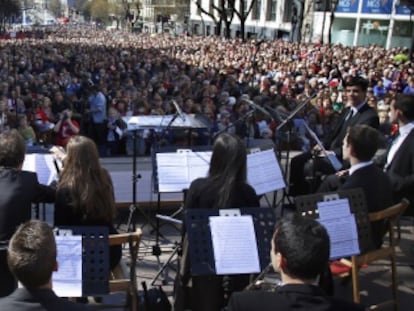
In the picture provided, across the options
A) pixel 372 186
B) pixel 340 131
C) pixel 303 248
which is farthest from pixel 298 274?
pixel 340 131

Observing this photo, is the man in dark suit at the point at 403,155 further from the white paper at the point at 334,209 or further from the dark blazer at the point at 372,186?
the white paper at the point at 334,209

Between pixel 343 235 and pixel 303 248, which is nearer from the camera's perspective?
pixel 303 248

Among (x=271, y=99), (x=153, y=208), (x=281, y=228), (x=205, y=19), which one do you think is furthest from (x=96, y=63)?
(x=205, y=19)

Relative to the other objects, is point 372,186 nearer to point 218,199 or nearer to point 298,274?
point 218,199

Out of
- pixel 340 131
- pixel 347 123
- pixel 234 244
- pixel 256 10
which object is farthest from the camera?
pixel 256 10

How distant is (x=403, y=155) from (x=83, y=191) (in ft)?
10.4

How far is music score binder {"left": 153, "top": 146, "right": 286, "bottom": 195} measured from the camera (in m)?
4.71

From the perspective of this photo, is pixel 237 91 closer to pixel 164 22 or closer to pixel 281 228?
pixel 281 228

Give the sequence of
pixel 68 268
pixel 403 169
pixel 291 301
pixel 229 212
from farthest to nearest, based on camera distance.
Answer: pixel 403 169
pixel 229 212
pixel 68 268
pixel 291 301

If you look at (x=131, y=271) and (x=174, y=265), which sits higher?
(x=131, y=271)

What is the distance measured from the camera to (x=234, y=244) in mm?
3395

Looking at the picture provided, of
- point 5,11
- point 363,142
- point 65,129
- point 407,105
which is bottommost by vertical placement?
point 65,129

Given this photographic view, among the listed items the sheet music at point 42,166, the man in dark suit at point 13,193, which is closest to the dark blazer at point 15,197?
the man in dark suit at point 13,193

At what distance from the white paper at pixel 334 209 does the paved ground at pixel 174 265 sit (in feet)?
4.19
